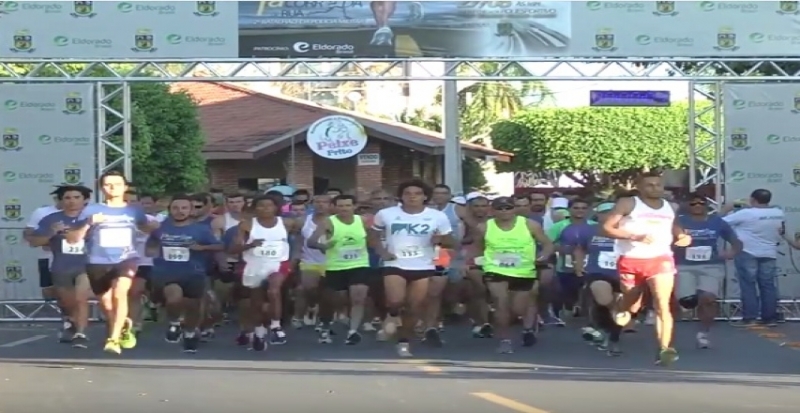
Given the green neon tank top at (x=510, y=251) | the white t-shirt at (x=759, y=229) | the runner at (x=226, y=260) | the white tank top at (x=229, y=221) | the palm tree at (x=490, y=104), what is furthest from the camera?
the palm tree at (x=490, y=104)

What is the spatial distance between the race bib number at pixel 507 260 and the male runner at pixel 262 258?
2.04 m

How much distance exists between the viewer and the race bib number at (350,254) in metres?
13.1

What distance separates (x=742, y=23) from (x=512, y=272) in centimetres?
540

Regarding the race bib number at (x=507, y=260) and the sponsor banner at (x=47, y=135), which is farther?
the sponsor banner at (x=47, y=135)

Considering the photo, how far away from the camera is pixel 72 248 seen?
1269cm

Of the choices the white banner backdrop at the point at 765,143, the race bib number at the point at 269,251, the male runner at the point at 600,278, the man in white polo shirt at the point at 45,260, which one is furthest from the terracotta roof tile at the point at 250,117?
the race bib number at the point at 269,251

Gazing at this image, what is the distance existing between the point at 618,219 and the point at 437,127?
129 ft

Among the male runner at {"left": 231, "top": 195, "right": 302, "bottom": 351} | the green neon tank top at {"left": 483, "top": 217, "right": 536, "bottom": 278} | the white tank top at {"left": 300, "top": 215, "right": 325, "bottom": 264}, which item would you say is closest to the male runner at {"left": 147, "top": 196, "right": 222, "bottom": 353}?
the male runner at {"left": 231, "top": 195, "right": 302, "bottom": 351}

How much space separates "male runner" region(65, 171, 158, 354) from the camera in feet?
39.6

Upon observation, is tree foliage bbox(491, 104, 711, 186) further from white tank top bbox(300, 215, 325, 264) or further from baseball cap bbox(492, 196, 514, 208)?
baseball cap bbox(492, 196, 514, 208)

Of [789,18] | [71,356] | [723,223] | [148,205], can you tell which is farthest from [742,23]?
[71,356]

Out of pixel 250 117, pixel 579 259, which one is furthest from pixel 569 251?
pixel 250 117

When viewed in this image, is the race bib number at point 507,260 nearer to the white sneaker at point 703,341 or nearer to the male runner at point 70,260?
the white sneaker at point 703,341

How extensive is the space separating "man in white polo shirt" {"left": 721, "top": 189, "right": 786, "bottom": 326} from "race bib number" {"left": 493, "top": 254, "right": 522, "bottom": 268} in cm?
427
